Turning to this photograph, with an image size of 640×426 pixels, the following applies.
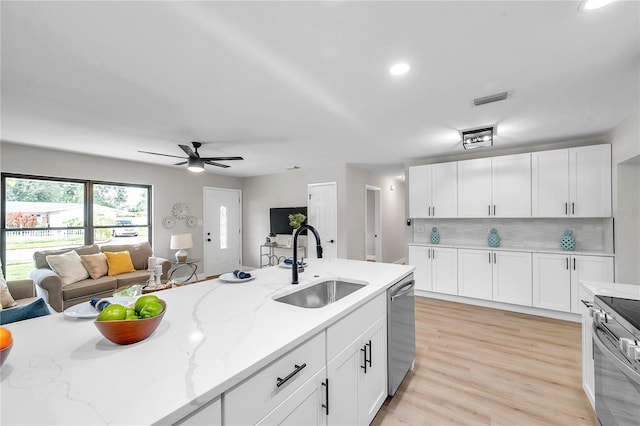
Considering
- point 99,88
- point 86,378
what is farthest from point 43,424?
point 99,88

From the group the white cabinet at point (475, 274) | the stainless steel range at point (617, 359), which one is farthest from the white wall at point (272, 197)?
the stainless steel range at point (617, 359)

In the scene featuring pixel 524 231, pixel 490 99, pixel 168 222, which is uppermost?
pixel 490 99

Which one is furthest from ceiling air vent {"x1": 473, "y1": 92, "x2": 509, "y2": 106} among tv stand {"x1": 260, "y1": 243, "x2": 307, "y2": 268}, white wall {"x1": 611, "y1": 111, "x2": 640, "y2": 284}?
tv stand {"x1": 260, "y1": 243, "x2": 307, "y2": 268}

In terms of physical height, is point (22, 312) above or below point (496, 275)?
above

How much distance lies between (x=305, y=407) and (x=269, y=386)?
11.6 inches

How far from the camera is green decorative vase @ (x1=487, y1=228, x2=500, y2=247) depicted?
165 inches

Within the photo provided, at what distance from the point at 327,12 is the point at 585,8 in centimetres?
130

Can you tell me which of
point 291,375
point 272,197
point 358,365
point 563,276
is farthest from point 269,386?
point 272,197

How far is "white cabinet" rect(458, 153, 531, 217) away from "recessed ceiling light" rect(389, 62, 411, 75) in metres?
2.79

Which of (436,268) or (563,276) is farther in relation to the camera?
(436,268)

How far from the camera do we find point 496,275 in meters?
3.96

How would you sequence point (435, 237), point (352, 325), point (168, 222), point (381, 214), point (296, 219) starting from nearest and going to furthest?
point (352, 325) → point (435, 237) → point (168, 222) → point (296, 219) → point (381, 214)

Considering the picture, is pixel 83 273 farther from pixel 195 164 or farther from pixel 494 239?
pixel 494 239

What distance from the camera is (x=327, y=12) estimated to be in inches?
55.6
